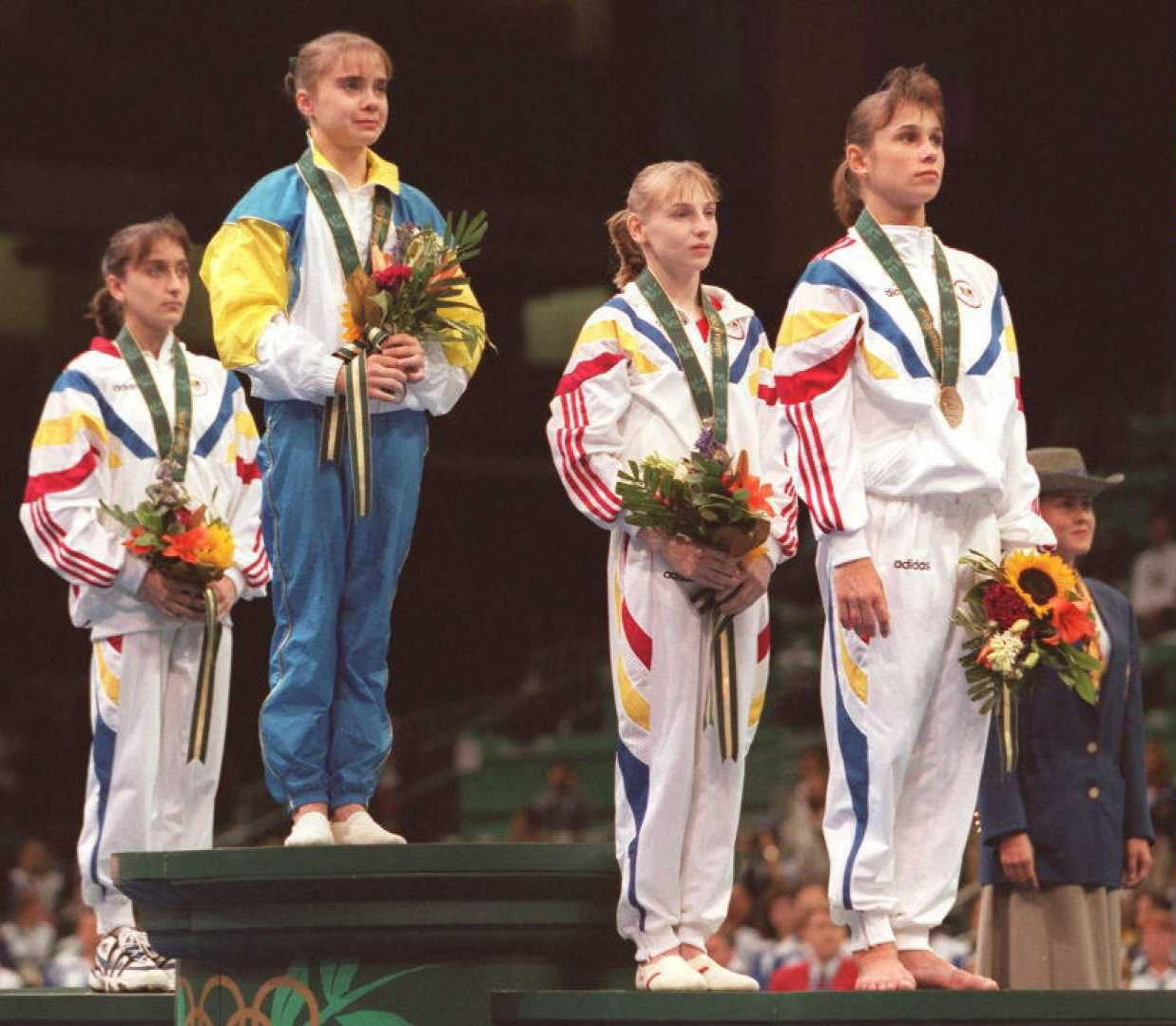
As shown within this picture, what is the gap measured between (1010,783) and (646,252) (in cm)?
177

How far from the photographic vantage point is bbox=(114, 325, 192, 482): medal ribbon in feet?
20.6

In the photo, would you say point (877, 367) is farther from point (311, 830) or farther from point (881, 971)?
point (311, 830)

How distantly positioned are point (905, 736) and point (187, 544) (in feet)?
7.37

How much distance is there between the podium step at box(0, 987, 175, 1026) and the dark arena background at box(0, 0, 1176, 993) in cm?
887

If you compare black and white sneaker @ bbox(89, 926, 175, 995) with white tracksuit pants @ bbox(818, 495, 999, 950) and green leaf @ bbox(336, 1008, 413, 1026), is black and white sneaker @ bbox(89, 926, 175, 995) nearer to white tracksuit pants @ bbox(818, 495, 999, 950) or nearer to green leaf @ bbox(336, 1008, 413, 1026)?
green leaf @ bbox(336, 1008, 413, 1026)

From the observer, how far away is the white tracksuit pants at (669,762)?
489cm

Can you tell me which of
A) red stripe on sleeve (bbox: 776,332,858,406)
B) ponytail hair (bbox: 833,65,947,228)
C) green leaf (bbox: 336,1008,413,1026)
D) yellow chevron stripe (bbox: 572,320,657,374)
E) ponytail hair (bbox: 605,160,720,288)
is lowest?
→ green leaf (bbox: 336,1008,413,1026)

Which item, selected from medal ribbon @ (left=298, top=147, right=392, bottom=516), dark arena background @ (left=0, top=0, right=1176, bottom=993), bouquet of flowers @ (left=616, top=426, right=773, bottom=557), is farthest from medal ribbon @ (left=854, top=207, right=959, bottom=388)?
dark arena background @ (left=0, top=0, right=1176, bottom=993)

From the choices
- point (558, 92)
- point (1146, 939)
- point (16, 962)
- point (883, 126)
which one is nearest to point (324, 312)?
point (883, 126)

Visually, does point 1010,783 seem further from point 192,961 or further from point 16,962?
point 16,962

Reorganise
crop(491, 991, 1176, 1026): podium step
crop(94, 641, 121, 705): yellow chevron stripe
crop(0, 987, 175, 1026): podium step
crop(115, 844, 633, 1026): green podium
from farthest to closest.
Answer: crop(94, 641, 121, 705): yellow chevron stripe < crop(0, 987, 175, 1026): podium step < crop(115, 844, 633, 1026): green podium < crop(491, 991, 1176, 1026): podium step

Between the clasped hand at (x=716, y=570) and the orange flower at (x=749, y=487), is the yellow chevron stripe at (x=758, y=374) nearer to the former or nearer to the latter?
the orange flower at (x=749, y=487)

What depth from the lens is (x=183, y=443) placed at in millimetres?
6285

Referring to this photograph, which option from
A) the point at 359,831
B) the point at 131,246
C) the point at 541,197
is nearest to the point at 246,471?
the point at 131,246
